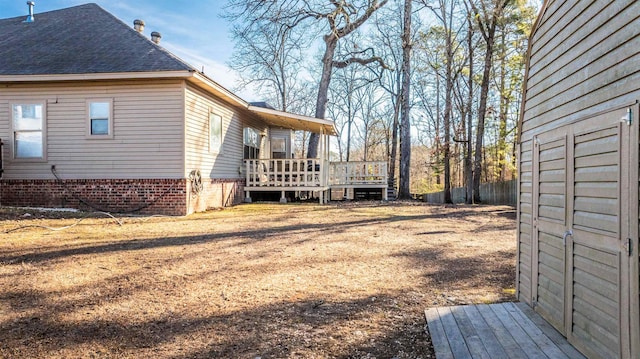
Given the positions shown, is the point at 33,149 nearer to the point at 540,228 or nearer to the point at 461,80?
the point at 540,228

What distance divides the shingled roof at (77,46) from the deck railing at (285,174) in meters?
5.01

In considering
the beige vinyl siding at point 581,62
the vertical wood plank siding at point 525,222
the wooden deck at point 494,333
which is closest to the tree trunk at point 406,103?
the vertical wood plank siding at point 525,222

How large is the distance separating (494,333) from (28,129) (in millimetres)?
11686

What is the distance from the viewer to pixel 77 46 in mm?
11227

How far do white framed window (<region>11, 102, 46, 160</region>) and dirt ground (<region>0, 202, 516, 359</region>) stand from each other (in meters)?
2.55

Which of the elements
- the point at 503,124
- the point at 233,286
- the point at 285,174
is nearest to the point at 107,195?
the point at 285,174

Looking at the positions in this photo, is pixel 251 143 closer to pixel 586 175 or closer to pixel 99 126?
pixel 99 126

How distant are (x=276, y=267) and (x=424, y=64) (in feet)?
76.4

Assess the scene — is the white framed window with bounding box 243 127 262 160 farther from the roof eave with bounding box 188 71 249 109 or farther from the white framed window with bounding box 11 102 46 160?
the white framed window with bounding box 11 102 46 160

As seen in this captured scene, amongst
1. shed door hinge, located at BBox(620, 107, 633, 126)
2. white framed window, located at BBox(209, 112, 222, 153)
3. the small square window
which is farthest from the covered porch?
shed door hinge, located at BBox(620, 107, 633, 126)

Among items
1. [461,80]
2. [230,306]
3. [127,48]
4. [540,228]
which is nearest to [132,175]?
[127,48]

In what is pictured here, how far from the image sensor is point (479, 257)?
235 inches

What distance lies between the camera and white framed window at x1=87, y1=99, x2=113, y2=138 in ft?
33.1

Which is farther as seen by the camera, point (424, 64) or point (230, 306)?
point (424, 64)
